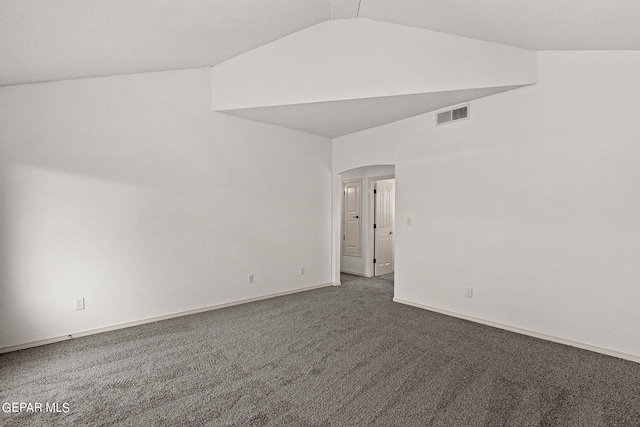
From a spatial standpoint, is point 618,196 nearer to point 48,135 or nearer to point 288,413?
point 288,413

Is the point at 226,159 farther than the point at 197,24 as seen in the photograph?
Yes

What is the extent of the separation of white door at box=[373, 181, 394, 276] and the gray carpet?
9.62 feet

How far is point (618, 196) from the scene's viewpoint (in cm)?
281

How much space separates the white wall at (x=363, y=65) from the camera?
3.32 m

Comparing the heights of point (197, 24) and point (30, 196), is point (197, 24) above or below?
above

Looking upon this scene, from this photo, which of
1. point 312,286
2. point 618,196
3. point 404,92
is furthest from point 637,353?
point 312,286

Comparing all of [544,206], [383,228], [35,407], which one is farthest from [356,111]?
[35,407]

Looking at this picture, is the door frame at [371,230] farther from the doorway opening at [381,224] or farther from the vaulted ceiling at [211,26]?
the vaulted ceiling at [211,26]

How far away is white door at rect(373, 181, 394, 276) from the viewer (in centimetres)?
651

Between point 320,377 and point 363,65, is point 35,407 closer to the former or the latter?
point 320,377

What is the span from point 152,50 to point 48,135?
141 cm

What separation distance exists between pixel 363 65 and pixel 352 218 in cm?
371

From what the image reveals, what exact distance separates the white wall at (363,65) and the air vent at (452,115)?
21.9 inches

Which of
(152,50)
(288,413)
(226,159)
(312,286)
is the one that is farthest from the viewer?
(312,286)
